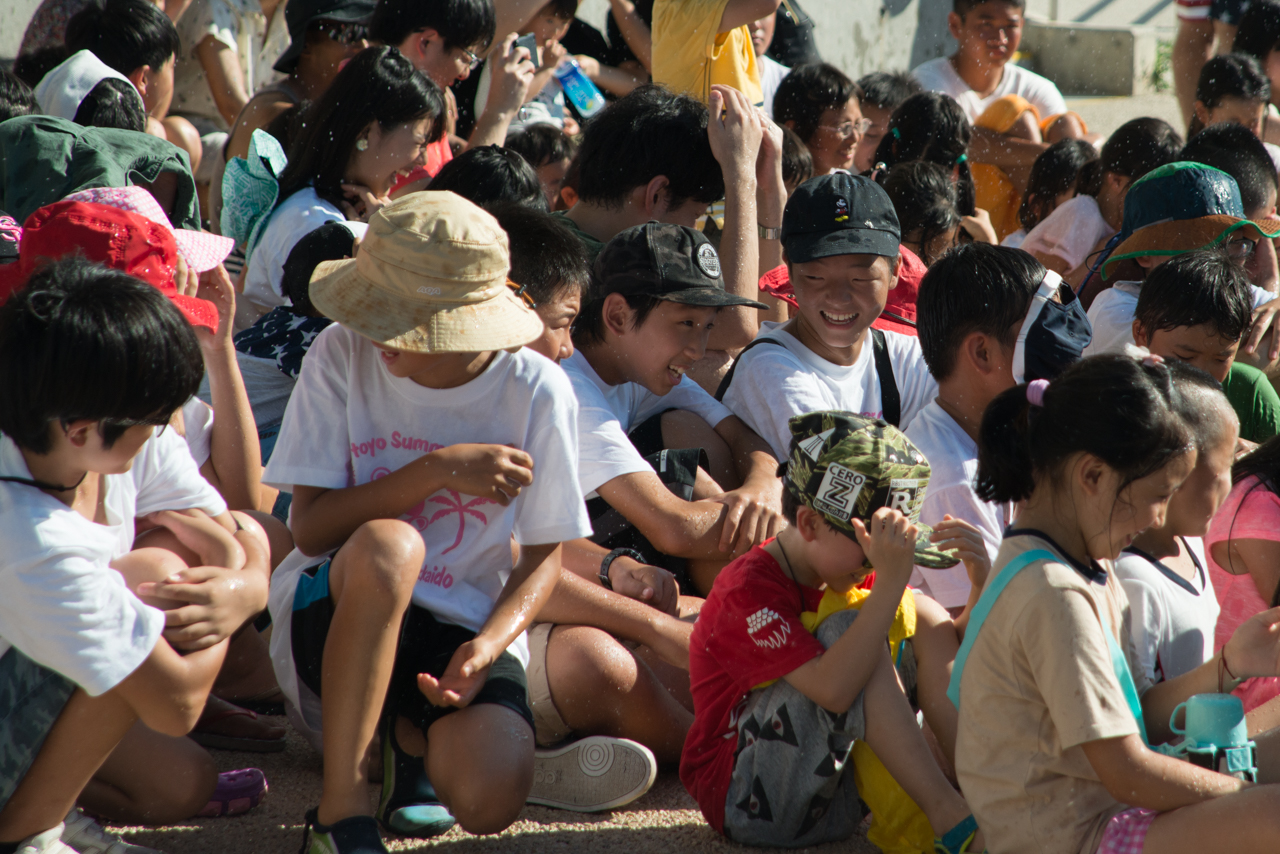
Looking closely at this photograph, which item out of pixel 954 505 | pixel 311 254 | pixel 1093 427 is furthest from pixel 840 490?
pixel 311 254

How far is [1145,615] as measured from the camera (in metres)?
2.62

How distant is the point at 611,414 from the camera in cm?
315

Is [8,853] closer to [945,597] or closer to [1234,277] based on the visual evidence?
[945,597]

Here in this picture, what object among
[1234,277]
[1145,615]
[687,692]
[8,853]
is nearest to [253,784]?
[8,853]

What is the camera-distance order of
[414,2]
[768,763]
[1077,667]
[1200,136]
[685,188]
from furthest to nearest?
[1200,136] → [414,2] → [685,188] → [768,763] → [1077,667]

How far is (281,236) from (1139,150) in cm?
412

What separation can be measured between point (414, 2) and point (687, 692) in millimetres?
3009

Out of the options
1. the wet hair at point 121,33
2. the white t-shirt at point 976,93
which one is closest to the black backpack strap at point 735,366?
the wet hair at point 121,33

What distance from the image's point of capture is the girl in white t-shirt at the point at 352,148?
3854mm

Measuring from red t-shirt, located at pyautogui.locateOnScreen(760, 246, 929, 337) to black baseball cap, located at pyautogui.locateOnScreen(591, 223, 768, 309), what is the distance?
0.83m

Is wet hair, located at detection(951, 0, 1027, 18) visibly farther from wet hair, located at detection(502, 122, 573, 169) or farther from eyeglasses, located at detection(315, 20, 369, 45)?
eyeglasses, located at detection(315, 20, 369, 45)

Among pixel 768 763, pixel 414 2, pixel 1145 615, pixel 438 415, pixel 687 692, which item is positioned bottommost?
pixel 687 692

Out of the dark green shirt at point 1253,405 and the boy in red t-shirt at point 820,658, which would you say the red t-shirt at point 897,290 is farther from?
the boy in red t-shirt at point 820,658

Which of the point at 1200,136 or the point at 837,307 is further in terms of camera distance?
the point at 1200,136
